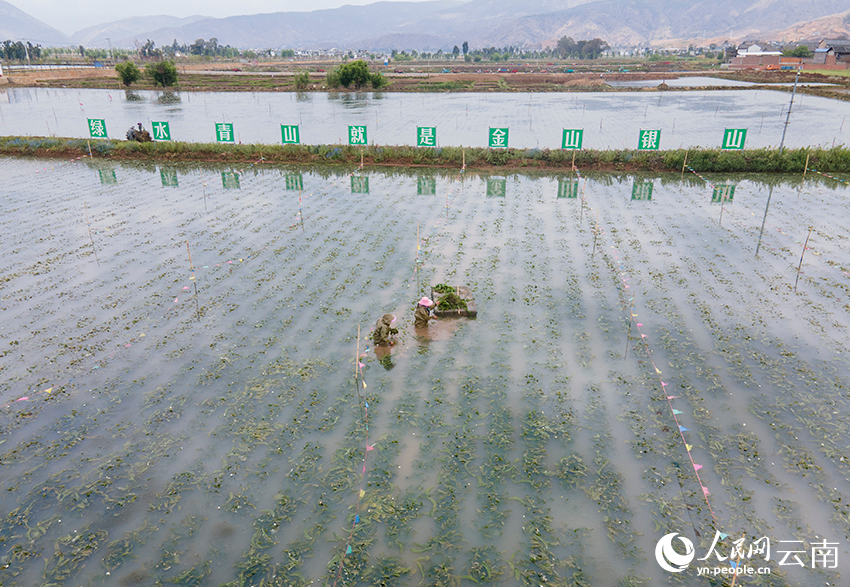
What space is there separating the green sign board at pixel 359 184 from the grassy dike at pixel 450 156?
389 centimetres

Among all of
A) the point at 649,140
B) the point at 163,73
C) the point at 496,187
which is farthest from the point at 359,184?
the point at 163,73

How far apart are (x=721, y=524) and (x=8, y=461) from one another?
12.9 metres

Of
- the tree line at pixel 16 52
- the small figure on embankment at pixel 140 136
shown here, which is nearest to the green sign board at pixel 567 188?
the small figure on embankment at pixel 140 136

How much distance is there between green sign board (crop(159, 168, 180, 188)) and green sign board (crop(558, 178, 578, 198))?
2252 cm

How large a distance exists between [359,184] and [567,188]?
40.7ft

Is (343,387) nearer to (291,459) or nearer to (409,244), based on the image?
(291,459)

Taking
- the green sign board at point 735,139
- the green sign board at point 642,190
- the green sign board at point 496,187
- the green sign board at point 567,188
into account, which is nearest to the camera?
the green sign board at point 642,190

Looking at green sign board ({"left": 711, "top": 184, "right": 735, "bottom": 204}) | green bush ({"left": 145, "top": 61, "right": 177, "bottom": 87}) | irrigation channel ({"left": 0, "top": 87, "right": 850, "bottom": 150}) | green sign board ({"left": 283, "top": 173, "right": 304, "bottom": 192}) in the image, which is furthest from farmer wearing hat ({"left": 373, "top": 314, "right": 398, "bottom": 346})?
green bush ({"left": 145, "top": 61, "right": 177, "bottom": 87})

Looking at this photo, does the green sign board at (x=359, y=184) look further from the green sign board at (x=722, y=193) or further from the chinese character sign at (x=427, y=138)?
the green sign board at (x=722, y=193)

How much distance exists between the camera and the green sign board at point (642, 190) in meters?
28.2

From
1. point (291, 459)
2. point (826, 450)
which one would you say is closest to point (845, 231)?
point (826, 450)

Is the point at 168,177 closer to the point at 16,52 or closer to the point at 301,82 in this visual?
the point at 301,82

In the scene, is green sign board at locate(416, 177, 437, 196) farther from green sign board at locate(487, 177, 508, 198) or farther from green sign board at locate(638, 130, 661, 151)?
green sign board at locate(638, 130, 661, 151)

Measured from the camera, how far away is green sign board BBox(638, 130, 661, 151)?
110 feet
